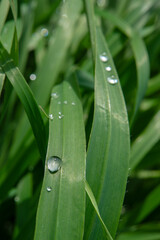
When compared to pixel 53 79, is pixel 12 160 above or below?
below

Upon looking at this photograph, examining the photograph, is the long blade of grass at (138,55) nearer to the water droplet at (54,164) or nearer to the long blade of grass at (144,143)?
the long blade of grass at (144,143)

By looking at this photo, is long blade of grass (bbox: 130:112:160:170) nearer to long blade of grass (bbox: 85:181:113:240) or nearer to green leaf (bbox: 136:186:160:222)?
green leaf (bbox: 136:186:160:222)

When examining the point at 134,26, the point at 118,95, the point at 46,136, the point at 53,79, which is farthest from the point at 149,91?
the point at 46,136

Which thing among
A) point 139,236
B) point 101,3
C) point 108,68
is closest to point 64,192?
point 108,68

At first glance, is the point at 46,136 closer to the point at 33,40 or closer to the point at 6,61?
the point at 6,61

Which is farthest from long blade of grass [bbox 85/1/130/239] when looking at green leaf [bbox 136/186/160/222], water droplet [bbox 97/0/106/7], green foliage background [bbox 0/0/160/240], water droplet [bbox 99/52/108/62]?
water droplet [bbox 97/0/106/7]

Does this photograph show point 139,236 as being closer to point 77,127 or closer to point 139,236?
point 139,236

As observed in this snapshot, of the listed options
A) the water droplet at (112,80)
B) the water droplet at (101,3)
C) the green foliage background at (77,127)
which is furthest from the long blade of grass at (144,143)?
the water droplet at (101,3)
